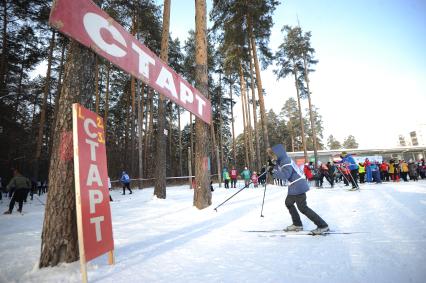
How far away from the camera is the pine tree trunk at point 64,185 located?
3.00 metres

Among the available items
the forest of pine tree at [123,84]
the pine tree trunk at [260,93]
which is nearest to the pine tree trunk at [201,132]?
the forest of pine tree at [123,84]

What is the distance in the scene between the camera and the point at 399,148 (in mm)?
34156

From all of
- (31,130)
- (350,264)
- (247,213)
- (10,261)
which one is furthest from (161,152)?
(31,130)

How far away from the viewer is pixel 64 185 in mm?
3090

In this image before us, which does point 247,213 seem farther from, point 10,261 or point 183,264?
point 10,261

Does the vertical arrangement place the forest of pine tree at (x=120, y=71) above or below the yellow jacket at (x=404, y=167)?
above

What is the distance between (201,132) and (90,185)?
17.1 feet

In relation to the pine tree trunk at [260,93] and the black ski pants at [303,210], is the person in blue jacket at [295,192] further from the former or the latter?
the pine tree trunk at [260,93]

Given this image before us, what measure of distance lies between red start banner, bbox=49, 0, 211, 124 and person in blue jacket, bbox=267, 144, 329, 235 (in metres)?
2.75

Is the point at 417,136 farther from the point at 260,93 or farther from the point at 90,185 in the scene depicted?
the point at 90,185

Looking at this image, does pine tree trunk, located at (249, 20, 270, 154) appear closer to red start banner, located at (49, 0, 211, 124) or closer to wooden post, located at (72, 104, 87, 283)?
red start banner, located at (49, 0, 211, 124)

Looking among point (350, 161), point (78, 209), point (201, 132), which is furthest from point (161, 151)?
point (350, 161)

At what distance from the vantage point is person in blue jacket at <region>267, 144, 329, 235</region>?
4.08 metres

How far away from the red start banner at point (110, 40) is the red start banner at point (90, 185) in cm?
106
